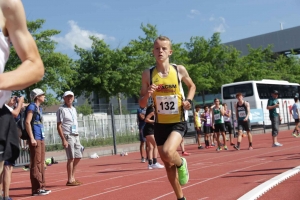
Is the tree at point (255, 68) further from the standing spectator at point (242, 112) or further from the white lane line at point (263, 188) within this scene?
the white lane line at point (263, 188)

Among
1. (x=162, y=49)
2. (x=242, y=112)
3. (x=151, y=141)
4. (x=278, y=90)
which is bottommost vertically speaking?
(x=151, y=141)

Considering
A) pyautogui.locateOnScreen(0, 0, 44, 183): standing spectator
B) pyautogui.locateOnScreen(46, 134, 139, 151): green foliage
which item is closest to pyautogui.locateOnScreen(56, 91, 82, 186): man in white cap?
pyautogui.locateOnScreen(0, 0, 44, 183): standing spectator

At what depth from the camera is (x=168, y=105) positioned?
638 centimetres

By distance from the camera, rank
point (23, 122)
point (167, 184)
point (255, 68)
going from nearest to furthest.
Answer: point (167, 184), point (23, 122), point (255, 68)

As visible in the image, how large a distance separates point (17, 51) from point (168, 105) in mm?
4222

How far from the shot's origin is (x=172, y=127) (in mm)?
6355

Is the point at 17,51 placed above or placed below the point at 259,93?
below

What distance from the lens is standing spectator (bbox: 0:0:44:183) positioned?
2.14 m

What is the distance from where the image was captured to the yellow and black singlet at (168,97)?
641cm

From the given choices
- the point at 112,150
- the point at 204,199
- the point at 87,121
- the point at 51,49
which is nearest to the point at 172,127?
the point at 204,199

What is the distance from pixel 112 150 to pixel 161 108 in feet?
54.6

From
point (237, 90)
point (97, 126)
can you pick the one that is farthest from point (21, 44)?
point (237, 90)

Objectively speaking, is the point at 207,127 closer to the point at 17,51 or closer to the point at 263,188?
the point at 263,188

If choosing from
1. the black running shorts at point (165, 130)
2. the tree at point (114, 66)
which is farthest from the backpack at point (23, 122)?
the tree at point (114, 66)
